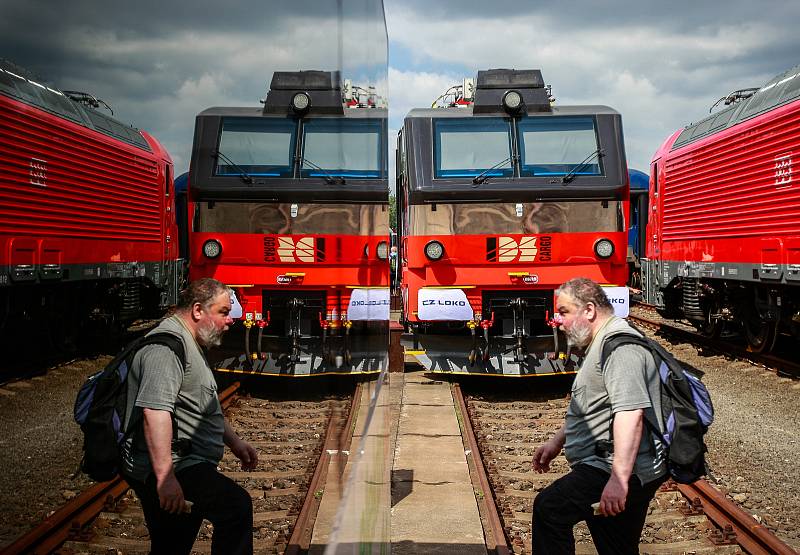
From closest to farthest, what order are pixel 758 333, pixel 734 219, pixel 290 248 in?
1. pixel 290 248
2. pixel 734 219
3. pixel 758 333

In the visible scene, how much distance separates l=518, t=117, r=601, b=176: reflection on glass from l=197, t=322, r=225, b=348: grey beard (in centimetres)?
772

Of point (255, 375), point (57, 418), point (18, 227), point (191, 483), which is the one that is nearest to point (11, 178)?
point (18, 227)

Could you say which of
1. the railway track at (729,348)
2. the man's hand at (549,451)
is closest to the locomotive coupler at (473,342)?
the railway track at (729,348)

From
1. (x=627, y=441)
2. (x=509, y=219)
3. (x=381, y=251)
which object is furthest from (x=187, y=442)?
(x=509, y=219)

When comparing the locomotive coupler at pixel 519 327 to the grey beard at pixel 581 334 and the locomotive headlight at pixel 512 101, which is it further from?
the grey beard at pixel 581 334

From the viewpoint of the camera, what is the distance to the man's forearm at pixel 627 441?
2.94 metres

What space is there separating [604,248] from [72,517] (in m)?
8.10

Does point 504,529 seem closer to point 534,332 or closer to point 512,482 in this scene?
point 512,482

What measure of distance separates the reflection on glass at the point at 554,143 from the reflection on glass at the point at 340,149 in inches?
278

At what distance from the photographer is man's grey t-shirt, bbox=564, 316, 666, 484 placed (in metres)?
2.97

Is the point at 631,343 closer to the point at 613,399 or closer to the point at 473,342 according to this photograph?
the point at 613,399

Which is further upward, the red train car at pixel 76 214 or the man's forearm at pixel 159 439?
the red train car at pixel 76 214

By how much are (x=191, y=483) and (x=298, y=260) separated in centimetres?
38

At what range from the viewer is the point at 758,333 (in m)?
12.0
